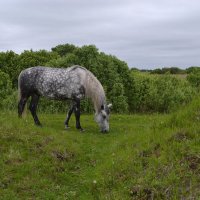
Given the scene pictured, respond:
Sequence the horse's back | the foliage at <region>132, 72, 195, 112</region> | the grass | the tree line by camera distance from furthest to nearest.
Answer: the foliage at <region>132, 72, 195, 112</region>
the tree line
the horse's back
the grass

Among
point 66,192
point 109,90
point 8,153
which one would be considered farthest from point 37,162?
point 109,90

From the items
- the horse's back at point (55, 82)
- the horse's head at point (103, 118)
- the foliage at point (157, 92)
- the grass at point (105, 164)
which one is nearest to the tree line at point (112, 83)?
the foliage at point (157, 92)

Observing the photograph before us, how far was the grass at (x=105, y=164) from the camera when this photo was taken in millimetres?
7695

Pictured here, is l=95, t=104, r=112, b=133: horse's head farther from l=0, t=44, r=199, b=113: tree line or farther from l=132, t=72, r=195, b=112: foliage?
l=132, t=72, r=195, b=112: foliage

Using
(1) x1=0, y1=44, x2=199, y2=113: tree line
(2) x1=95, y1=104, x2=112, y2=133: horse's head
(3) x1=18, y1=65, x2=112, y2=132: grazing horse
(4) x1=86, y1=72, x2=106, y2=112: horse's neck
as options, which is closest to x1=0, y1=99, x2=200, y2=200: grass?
(2) x1=95, y1=104, x2=112, y2=133: horse's head

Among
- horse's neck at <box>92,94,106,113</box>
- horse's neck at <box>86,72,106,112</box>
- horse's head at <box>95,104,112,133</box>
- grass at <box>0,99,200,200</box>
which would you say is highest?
horse's neck at <box>86,72,106,112</box>

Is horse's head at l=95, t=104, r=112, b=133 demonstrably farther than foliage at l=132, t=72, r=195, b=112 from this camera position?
No

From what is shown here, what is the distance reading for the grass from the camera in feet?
25.2

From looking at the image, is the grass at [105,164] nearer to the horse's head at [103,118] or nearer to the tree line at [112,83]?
the horse's head at [103,118]

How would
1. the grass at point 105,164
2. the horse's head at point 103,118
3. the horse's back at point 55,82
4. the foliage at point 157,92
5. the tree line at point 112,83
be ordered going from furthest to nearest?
the foliage at point 157,92 < the tree line at point 112,83 < the horse's head at point 103,118 < the horse's back at point 55,82 < the grass at point 105,164

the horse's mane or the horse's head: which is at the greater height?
the horse's mane

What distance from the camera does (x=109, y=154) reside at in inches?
423

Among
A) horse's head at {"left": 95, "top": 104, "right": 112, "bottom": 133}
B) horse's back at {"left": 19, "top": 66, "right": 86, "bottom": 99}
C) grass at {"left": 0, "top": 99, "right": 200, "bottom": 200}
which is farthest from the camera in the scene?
horse's head at {"left": 95, "top": 104, "right": 112, "bottom": 133}

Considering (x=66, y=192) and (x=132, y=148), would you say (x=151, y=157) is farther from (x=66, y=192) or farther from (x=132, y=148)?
(x=66, y=192)
